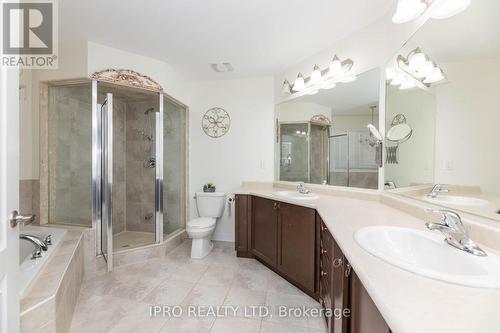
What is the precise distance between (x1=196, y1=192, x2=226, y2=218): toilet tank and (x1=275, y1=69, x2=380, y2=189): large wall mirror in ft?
2.83

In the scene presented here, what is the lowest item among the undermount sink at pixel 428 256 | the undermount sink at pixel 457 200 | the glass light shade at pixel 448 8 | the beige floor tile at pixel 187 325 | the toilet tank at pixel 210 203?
the beige floor tile at pixel 187 325

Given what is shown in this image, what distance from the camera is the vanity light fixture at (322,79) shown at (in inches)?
81.5

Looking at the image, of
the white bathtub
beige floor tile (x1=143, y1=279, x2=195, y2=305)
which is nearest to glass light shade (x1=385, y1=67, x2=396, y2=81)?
beige floor tile (x1=143, y1=279, x2=195, y2=305)

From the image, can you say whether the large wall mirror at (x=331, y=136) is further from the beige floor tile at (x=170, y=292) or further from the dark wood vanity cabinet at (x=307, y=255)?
the beige floor tile at (x=170, y=292)

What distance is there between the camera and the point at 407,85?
1506 millimetres

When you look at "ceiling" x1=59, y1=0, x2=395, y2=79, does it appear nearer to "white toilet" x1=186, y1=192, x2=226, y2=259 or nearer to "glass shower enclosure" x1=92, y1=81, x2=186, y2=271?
"glass shower enclosure" x1=92, y1=81, x2=186, y2=271

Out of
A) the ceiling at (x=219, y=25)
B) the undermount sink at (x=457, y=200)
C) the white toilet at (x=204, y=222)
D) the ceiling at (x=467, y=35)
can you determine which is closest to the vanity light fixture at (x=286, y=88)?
the ceiling at (x=219, y=25)

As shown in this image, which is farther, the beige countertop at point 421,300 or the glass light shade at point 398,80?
the glass light shade at point 398,80

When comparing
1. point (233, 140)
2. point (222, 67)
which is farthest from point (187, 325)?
point (222, 67)

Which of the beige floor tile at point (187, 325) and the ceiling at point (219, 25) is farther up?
the ceiling at point (219, 25)

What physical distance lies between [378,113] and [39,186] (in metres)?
3.41

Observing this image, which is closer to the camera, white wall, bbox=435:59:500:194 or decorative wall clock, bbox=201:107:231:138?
white wall, bbox=435:59:500:194

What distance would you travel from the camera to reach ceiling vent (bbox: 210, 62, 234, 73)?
8.54 feet

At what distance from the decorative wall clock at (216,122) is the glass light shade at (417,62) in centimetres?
214
